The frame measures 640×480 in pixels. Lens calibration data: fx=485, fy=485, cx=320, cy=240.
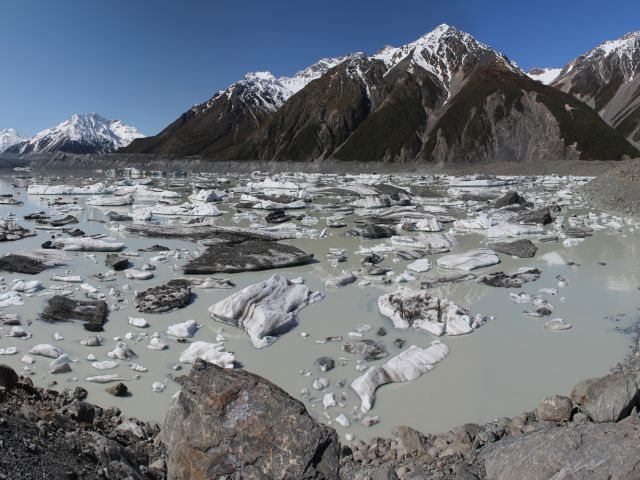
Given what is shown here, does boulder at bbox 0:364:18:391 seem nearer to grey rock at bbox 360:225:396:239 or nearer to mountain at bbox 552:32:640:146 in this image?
grey rock at bbox 360:225:396:239

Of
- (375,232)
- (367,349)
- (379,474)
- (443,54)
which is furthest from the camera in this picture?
(443,54)

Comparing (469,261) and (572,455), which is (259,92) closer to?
(469,261)

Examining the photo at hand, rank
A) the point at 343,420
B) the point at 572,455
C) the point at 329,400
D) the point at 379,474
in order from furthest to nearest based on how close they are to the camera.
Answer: the point at 329,400, the point at 343,420, the point at 379,474, the point at 572,455

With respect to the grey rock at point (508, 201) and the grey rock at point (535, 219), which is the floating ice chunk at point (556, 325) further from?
the grey rock at point (508, 201)

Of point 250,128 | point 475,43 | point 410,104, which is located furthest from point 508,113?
point 250,128

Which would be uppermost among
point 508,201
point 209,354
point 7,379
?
point 508,201

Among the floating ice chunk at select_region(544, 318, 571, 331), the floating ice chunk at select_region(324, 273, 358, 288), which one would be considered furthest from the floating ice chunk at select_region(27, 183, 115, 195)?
the floating ice chunk at select_region(544, 318, 571, 331)

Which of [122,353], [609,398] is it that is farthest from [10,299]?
[609,398]

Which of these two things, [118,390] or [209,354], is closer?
[118,390]
